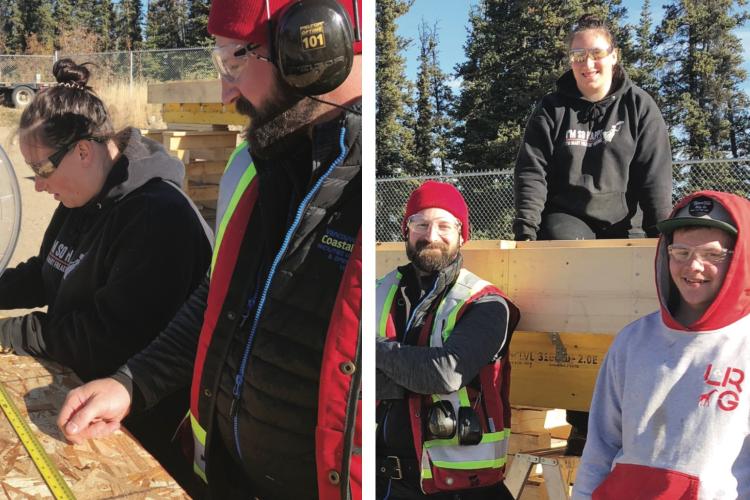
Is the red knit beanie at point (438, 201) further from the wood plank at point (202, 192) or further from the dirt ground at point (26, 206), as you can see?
the dirt ground at point (26, 206)

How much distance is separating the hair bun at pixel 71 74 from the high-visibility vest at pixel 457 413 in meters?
0.86

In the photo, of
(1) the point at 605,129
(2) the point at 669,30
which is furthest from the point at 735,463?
(2) the point at 669,30

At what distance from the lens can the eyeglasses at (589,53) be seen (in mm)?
1605

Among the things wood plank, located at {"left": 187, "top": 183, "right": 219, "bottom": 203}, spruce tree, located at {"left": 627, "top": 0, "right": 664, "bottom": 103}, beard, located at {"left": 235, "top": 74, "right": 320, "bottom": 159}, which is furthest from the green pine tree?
wood plank, located at {"left": 187, "top": 183, "right": 219, "bottom": 203}

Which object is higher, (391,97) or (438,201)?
(391,97)

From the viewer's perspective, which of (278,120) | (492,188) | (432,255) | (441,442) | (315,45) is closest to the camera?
(315,45)

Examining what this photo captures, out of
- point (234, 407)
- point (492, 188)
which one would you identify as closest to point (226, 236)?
point (234, 407)

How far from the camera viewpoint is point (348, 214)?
1.09 m

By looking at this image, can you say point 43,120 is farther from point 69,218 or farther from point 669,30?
point 669,30

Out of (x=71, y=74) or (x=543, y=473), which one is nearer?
(x=543, y=473)

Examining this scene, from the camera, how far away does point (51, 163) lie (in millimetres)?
1762

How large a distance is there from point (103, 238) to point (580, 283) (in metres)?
1.03

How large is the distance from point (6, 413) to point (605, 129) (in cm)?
131

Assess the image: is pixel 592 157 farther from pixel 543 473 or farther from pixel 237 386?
pixel 237 386
